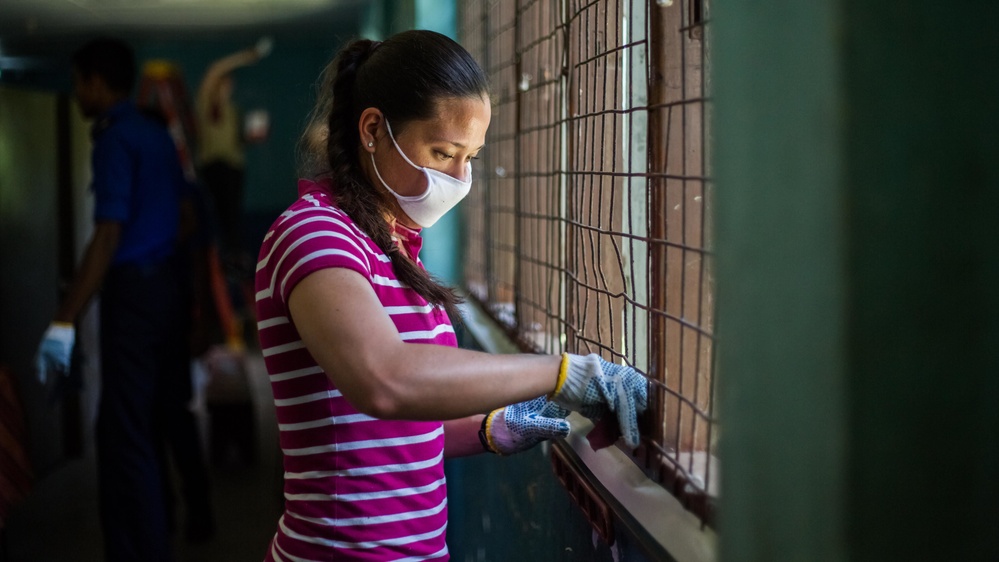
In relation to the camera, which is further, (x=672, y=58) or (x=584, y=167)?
(x=584, y=167)

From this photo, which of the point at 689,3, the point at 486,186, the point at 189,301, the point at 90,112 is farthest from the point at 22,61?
the point at 689,3

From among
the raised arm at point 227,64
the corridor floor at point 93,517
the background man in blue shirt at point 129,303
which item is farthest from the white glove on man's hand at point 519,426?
the raised arm at point 227,64

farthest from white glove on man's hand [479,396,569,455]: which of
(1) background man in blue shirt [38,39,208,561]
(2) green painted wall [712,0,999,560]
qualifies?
(1) background man in blue shirt [38,39,208,561]

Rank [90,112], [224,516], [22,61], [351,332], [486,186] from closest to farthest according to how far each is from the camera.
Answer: [351,332] → [486,186] → [90,112] → [224,516] → [22,61]

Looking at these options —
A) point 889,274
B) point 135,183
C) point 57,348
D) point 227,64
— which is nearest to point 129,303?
point 57,348

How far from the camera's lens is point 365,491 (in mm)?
1115

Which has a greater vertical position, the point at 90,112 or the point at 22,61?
the point at 22,61

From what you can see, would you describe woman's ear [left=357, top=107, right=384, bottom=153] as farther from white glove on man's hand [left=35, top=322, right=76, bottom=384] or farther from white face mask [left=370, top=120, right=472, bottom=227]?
white glove on man's hand [left=35, top=322, right=76, bottom=384]

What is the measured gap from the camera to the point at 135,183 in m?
2.99

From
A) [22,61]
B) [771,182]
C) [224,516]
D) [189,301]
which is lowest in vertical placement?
[224,516]

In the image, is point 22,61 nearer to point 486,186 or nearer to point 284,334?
point 486,186

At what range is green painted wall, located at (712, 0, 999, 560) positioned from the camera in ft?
2.03

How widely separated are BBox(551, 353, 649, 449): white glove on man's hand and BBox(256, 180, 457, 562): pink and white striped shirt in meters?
0.20

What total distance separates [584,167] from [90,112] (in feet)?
7.74
